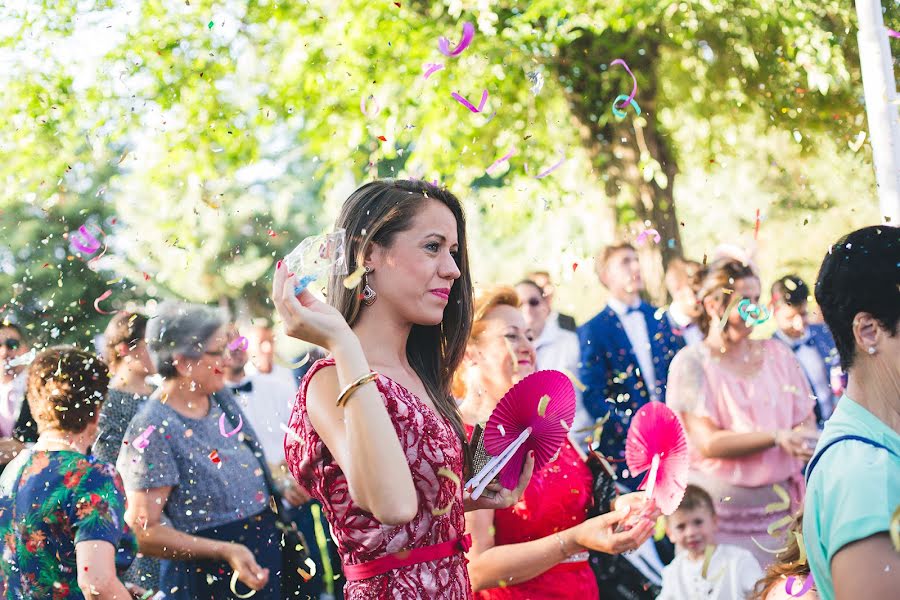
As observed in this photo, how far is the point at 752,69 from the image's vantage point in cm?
770

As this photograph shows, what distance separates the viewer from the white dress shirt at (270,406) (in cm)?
485

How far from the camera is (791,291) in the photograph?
571 centimetres

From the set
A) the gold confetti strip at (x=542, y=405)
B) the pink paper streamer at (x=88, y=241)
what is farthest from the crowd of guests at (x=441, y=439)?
the pink paper streamer at (x=88, y=241)

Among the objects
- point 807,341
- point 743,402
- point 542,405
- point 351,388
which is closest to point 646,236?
point 807,341

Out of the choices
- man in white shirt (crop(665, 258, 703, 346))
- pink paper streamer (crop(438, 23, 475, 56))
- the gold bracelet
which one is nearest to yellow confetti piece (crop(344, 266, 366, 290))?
the gold bracelet

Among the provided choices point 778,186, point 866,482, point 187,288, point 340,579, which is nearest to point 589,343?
point 340,579

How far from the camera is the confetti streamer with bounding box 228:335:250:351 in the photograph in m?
5.41

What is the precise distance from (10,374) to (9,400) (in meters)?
0.30

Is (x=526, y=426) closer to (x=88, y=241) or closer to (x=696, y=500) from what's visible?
(x=696, y=500)

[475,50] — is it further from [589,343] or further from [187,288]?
[187,288]

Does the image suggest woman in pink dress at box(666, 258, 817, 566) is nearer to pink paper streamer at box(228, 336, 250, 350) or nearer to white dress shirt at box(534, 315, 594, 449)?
white dress shirt at box(534, 315, 594, 449)

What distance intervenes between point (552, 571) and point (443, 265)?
150cm

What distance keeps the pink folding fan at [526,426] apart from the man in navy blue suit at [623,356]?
229 cm

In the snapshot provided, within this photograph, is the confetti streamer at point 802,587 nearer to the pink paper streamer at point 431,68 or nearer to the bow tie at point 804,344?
the bow tie at point 804,344
